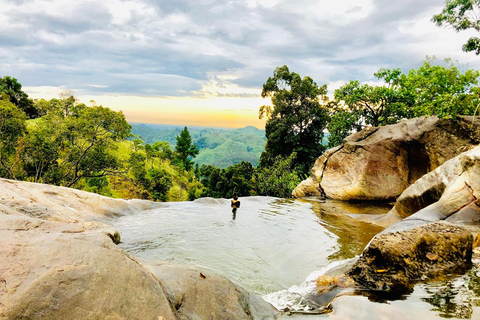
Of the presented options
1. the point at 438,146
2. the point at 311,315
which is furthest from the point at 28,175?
the point at 438,146

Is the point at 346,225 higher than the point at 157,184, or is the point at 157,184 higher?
the point at 346,225

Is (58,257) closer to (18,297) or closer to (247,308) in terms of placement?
(18,297)

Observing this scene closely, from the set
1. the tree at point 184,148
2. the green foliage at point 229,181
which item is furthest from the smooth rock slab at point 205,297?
the tree at point 184,148

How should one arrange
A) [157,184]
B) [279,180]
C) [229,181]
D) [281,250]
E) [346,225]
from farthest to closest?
[157,184], [229,181], [279,180], [346,225], [281,250]

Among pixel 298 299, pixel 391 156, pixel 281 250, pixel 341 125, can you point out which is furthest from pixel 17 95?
pixel 298 299

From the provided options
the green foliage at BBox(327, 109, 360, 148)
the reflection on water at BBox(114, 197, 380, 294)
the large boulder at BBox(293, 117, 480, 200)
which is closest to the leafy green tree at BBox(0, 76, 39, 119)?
the reflection on water at BBox(114, 197, 380, 294)

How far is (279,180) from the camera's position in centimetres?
3056

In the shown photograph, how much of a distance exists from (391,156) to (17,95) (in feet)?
207

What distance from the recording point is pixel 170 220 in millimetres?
13242

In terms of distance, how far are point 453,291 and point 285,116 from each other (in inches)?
1291

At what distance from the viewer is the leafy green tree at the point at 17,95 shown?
47725mm

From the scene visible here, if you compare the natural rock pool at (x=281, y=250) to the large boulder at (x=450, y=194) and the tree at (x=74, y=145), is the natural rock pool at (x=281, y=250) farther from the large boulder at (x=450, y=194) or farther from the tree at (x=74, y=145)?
the tree at (x=74, y=145)

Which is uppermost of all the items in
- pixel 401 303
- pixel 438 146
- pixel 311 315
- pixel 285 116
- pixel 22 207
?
pixel 285 116

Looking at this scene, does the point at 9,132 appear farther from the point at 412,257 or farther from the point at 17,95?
the point at 17,95
